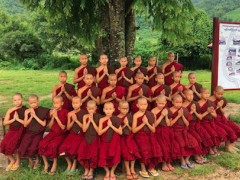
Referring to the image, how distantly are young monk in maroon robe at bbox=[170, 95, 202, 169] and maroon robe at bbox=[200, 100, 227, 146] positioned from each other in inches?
16.9

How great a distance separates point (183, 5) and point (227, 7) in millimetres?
60306

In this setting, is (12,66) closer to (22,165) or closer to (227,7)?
(22,165)

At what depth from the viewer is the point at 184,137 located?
5645mm

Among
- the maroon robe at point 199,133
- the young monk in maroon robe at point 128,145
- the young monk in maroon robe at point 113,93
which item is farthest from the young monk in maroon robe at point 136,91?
the young monk in maroon robe at point 128,145

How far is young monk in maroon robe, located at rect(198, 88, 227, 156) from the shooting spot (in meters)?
6.01

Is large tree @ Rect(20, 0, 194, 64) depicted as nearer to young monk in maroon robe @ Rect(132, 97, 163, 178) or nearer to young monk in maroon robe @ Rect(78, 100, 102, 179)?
young monk in maroon robe @ Rect(132, 97, 163, 178)

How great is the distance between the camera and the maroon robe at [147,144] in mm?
5293

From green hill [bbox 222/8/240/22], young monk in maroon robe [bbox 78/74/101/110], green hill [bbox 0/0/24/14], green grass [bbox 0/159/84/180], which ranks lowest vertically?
green grass [bbox 0/159/84/180]

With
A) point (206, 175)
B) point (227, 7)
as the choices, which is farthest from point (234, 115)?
point (227, 7)

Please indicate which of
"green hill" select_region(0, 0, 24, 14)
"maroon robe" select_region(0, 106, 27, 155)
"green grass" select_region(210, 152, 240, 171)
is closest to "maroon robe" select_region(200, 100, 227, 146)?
"green grass" select_region(210, 152, 240, 171)

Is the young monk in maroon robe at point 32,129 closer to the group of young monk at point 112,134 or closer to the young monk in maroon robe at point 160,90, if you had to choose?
the group of young monk at point 112,134

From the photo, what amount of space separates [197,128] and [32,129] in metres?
2.65

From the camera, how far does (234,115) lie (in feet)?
30.3

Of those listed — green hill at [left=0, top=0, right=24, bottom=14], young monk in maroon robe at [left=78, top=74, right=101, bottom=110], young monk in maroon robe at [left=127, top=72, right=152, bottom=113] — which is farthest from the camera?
green hill at [left=0, top=0, right=24, bottom=14]
